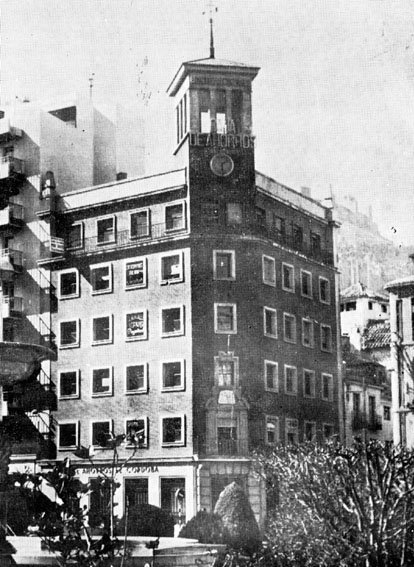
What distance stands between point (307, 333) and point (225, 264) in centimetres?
751

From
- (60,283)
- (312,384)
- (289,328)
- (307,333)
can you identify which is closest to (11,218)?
(60,283)

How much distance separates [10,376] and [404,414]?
34.9m

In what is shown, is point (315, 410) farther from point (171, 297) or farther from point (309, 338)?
point (171, 297)

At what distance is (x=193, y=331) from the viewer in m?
46.5

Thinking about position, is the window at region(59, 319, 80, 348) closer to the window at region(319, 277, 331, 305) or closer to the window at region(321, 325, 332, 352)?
the window at region(321, 325, 332, 352)

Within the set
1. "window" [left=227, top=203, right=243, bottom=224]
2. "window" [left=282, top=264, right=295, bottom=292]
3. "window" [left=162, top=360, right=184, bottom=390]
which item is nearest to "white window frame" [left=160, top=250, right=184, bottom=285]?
"window" [left=227, top=203, right=243, bottom=224]

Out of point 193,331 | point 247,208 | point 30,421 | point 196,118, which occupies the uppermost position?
point 196,118

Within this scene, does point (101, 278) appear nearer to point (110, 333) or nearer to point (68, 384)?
point (110, 333)

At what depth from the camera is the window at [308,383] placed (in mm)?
51406

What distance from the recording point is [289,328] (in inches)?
2002

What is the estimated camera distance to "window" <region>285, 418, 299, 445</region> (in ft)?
161

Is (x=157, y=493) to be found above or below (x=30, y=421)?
below

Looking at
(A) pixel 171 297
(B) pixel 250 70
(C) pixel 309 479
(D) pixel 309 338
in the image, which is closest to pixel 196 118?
(B) pixel 250 70

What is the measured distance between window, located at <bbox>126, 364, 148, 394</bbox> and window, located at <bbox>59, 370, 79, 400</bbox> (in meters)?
3.13
